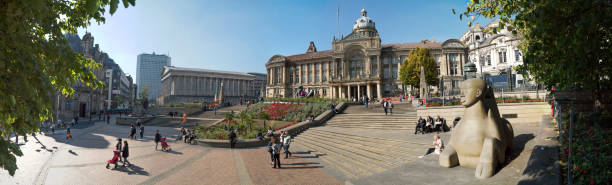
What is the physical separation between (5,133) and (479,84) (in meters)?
10.1

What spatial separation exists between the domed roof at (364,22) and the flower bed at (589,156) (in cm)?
6365

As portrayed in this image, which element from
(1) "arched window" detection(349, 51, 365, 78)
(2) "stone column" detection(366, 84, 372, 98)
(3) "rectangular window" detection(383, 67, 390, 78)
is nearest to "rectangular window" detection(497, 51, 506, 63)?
(3) "rectangular window" detection(383, 67, 390, 78)

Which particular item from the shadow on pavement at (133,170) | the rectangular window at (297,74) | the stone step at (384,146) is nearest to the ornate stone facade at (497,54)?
the stone step at (384,146)

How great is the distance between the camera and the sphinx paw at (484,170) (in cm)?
643

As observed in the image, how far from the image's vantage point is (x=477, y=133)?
7.20m

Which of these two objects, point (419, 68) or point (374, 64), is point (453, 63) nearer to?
point (374, 64)

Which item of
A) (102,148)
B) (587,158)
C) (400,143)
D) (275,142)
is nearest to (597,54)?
(587,158)

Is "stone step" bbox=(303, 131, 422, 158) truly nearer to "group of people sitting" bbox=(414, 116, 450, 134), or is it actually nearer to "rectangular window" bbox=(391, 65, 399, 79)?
"group of people sitting" bbox=(414, 116, 450, 134)

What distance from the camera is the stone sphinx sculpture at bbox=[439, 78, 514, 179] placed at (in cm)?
691

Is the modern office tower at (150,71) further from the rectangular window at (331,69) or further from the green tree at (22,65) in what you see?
the green tree at (22,65)

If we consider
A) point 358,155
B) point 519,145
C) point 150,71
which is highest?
point 150,71

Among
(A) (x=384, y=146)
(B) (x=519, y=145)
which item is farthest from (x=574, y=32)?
(A) (x=384, y=146)

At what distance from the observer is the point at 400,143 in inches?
512

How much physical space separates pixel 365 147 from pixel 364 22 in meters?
60.0
